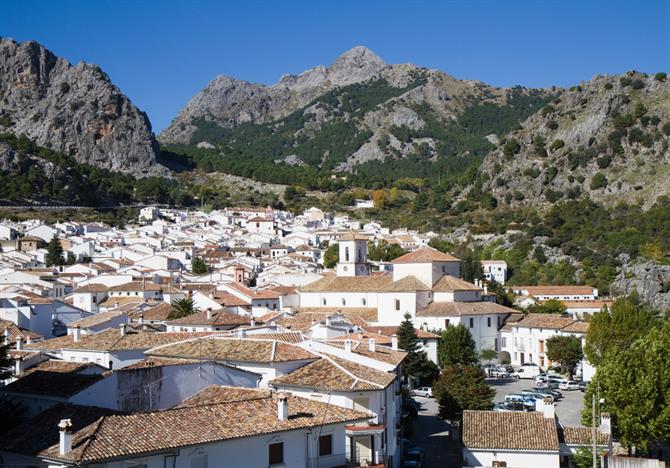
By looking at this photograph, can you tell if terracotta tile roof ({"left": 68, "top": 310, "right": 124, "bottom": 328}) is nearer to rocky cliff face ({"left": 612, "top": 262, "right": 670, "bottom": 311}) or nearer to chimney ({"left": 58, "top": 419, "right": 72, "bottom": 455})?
chimney ({"left": 58, "top": 419, "right": 72, "bottom": 455})

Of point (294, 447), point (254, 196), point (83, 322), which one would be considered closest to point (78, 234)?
point (254, 196)

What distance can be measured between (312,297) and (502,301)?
17.4m

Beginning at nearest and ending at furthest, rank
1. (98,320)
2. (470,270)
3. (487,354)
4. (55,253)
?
(98,320)
(487,354)
(470,270)
(55,253)

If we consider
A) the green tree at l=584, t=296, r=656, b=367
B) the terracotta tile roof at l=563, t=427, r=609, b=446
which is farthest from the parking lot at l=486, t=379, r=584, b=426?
the terracotta tile roof at l=563, t=427, r=609, b=446

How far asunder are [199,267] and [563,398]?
4932 cm

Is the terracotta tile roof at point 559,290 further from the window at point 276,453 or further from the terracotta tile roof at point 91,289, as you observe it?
the window at point 276,453

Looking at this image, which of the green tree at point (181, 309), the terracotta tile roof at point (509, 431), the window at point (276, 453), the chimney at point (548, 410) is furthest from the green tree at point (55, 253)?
the window at point (276, 453)

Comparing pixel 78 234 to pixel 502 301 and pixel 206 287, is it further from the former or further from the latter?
pixel 502 301

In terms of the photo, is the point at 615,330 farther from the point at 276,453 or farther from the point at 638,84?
the point at 638,84

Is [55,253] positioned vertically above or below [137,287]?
above

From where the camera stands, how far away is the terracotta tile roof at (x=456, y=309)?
186ft

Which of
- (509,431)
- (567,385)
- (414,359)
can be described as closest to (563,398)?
(567,385)

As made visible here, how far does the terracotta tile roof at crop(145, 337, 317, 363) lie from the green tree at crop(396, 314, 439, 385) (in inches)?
750

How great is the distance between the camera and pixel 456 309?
186 feet
